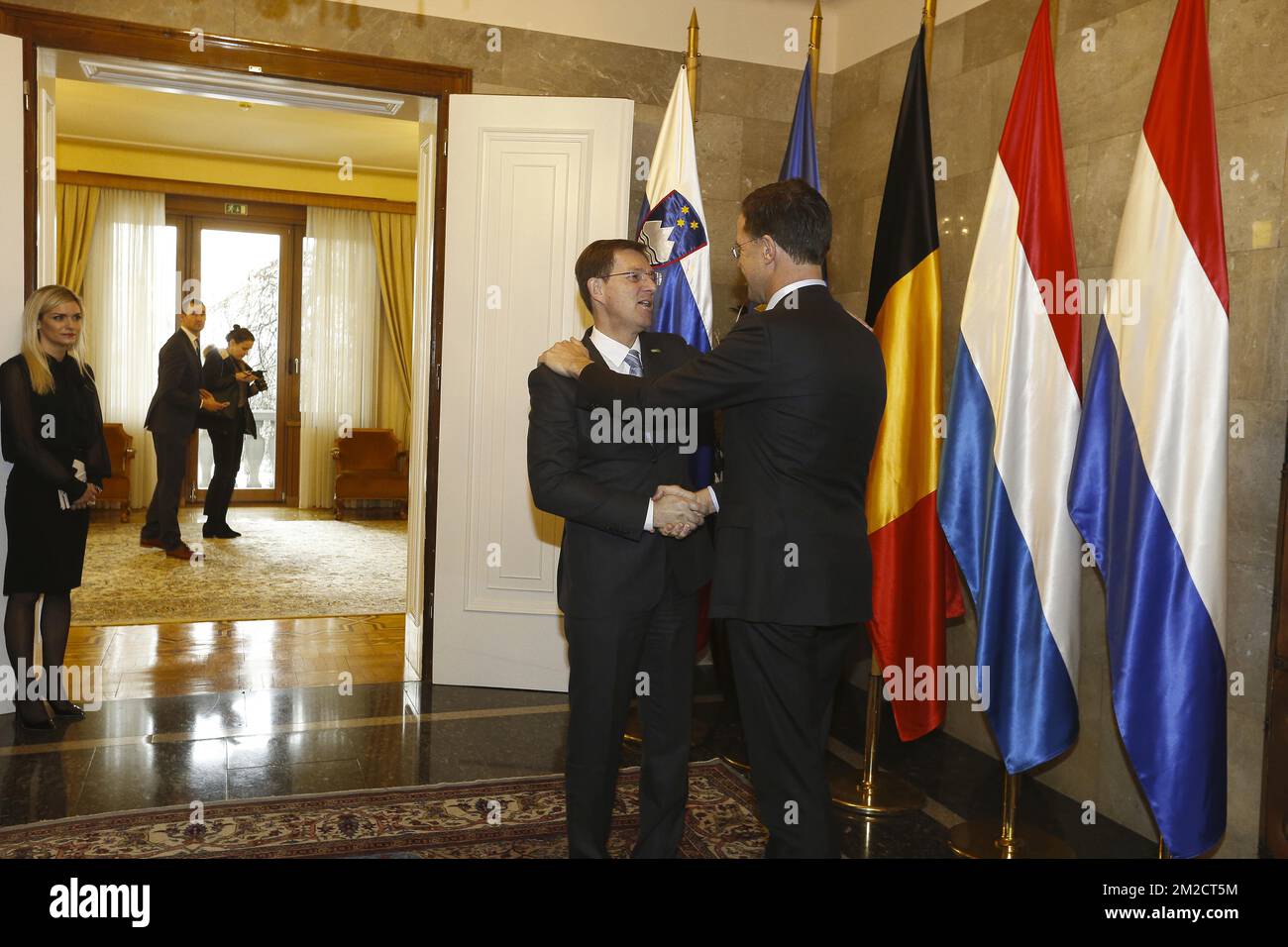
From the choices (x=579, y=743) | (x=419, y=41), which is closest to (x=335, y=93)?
(x=419, y=41)

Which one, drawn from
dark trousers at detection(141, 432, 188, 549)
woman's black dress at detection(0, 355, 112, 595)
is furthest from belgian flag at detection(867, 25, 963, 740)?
dark trousers at detection(141, 432, 188, 549)

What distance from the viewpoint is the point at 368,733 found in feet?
13.8

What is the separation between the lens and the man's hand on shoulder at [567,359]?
8.48 feet

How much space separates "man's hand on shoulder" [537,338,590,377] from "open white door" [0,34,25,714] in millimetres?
2752

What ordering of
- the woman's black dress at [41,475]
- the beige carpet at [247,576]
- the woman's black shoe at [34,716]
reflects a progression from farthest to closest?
1. the beige carpet at [247,576]
2. the woman's black shoe at [34,716]
3. the woman's black dress at [41,475]

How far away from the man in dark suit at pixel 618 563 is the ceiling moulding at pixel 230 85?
2770 millimetres

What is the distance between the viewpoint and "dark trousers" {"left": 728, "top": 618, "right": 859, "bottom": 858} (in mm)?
2508

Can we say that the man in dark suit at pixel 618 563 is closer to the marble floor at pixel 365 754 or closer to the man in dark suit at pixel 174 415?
the marble floor at pixel 365 754

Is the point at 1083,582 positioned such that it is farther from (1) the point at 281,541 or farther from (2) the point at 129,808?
(1) the point at 281,541

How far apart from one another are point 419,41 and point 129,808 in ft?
11.5

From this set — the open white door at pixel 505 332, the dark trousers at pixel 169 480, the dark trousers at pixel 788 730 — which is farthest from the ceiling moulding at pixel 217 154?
the dark trousers at pixel 788 730

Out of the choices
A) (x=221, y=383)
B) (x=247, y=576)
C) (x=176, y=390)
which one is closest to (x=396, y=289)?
(x=221, y=383)

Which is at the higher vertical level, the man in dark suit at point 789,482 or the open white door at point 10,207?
the open white door at point 10,207

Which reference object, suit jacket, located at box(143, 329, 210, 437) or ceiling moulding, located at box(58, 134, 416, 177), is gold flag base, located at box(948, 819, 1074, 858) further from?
ceiling moulding, located at box(58, 134, 416, 177)
